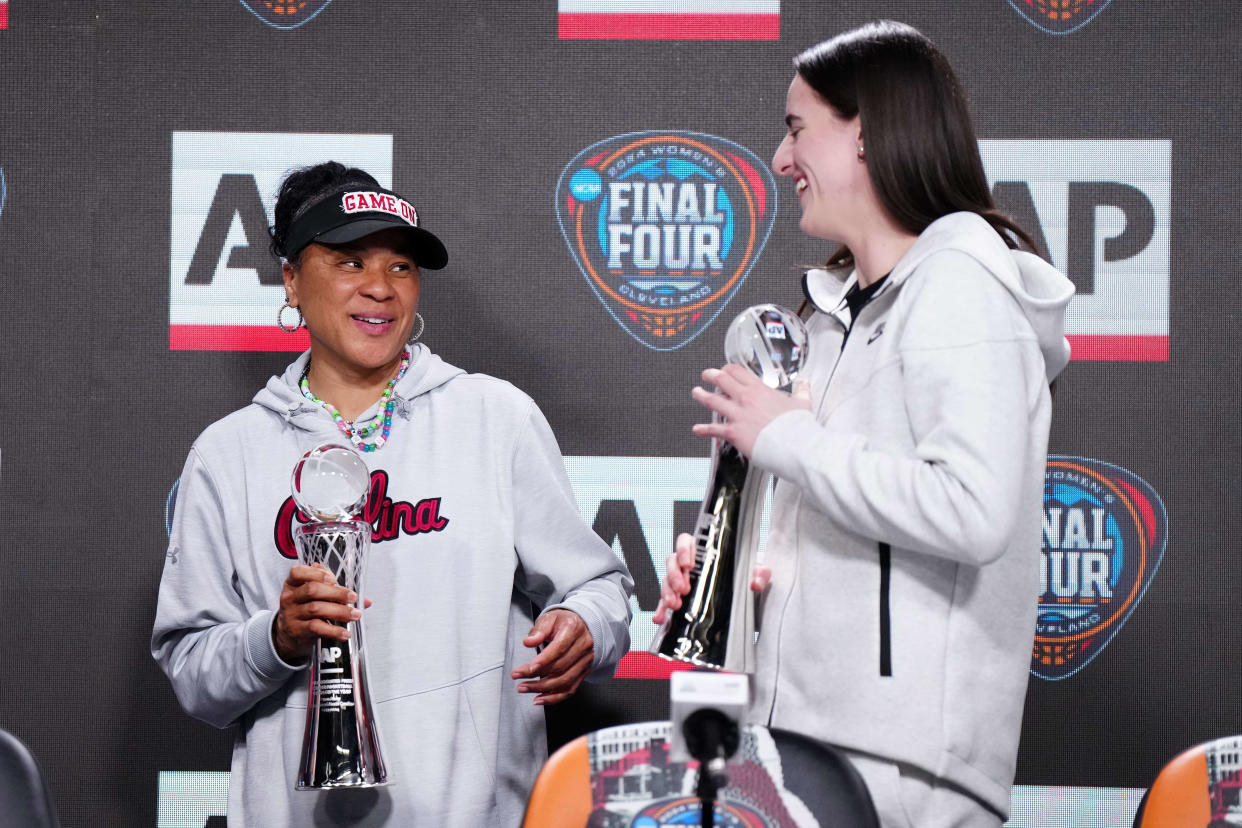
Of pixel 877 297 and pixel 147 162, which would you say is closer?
pixel 877 297

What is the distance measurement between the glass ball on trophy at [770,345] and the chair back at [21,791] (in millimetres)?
800

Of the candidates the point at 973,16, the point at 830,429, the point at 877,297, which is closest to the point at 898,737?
the point at 830,429

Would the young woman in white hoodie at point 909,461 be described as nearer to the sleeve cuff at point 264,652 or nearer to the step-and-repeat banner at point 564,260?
the sleeve cuff at point 264,652

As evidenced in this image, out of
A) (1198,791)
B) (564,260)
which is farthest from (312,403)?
(1198,791)

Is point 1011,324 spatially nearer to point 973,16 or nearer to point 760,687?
point 760,687

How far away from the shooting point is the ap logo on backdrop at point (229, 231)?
212 cm

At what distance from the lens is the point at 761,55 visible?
212cm

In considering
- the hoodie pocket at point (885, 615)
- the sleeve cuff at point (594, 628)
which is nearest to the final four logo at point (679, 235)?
the sleeve cuff at point (594, 628)

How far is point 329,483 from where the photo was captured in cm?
135

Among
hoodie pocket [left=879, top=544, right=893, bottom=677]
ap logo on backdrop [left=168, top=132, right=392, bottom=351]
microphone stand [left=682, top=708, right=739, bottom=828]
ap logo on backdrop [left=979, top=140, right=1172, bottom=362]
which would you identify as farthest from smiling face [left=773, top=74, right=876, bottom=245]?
ap logo on backdrop [left=168, top=132, right=392, bottom=351]

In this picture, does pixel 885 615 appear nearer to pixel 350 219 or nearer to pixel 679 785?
pixel 679 785

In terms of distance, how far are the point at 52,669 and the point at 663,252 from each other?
1368mm

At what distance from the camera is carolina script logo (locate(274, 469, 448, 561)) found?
Result: 61.8 inches

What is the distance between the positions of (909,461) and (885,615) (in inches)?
6.4
